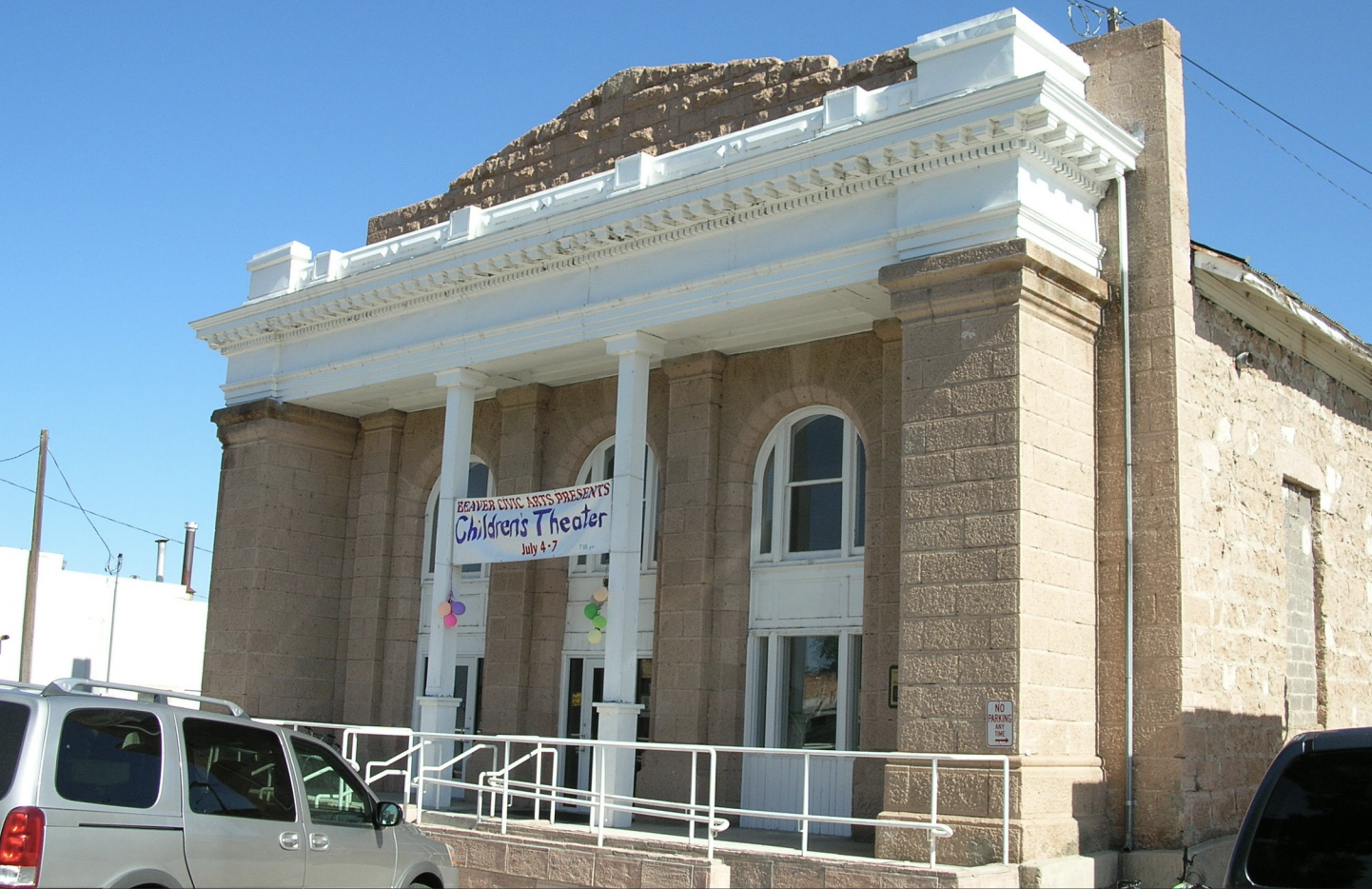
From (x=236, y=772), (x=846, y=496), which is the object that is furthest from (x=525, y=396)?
(x=236, y=772)

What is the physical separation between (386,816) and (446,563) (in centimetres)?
869

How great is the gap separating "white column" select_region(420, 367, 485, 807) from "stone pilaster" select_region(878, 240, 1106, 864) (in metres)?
6.51

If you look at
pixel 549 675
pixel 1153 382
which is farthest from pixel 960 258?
pixel 549 675

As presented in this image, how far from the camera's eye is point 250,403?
806 inches

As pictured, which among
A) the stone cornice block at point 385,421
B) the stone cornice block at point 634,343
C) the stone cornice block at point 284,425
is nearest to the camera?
the stone cornice block at point 634,343

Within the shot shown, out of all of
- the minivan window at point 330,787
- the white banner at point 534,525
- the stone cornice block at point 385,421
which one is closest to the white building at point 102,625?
the stone cornice block at point 385,421

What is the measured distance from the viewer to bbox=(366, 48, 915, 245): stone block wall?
53.8ft

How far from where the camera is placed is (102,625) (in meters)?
43.5

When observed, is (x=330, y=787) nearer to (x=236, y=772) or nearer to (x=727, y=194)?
(x=236, y=772)

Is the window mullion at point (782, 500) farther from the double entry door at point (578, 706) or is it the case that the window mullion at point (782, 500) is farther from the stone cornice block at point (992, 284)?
the stone cornice block at point (992, 284)

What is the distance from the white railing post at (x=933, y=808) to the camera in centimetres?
1109

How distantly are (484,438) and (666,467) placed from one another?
158 inches

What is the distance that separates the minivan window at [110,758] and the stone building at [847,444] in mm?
6934

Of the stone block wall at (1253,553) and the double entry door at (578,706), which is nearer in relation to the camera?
the stone block wall at (1253,553)
